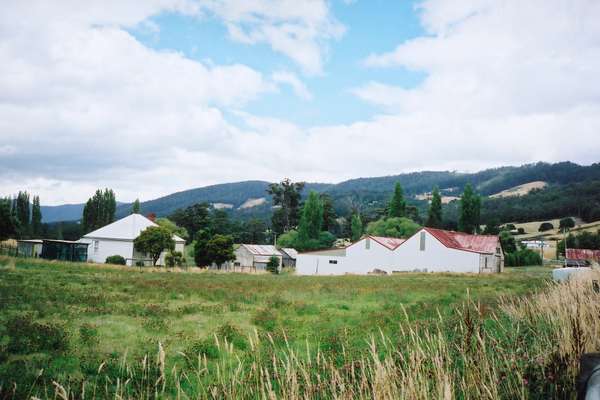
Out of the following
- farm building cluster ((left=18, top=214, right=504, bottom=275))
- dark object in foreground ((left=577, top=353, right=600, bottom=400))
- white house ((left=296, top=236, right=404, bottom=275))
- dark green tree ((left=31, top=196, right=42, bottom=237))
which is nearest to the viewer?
dark object in foreground ((left=577, top=353, right=600, bottom=400))

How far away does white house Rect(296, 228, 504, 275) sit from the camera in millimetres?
52312

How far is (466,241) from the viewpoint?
57.3 m

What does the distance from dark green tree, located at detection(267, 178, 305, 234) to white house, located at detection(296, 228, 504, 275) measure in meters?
47.9

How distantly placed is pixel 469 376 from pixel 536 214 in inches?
5992

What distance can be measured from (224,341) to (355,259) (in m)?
52.9

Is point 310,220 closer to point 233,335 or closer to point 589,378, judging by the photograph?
point 233,335

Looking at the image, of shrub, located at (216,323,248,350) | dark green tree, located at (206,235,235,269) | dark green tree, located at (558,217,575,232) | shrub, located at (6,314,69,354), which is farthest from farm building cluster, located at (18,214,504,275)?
dark green tree, located at (558,217,575,232)

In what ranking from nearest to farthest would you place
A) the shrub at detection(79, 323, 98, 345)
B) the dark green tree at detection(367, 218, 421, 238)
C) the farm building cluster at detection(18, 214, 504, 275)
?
the shrub at detection(79, 323, 98, 345) → the farm building cluster at detection(18, 214, 504, 275) → the dark green tree at detection(367, 218, 421, 238)

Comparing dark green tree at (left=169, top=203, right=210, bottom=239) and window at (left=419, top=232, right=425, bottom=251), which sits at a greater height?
dark green tree at (left=169, top=203, right=210, bottom=239)

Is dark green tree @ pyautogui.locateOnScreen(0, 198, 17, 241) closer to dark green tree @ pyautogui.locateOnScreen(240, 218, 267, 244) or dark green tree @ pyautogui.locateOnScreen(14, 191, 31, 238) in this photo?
dark green tree @ pyautogui.locateOnScreen(14, 191, 31, 238)

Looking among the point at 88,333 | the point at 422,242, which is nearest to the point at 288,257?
the point at 422,242

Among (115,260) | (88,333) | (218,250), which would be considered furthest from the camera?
(218,250)

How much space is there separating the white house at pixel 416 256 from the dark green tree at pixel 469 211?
22.7m

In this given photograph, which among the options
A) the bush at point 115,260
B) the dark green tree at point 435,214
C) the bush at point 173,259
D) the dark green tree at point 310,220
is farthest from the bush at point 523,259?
the bush at point 115,260
